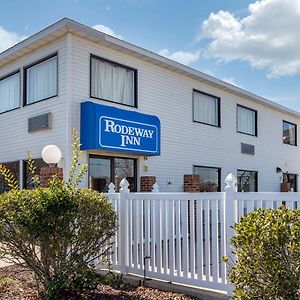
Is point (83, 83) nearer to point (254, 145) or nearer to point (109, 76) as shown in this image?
point (109, 76)

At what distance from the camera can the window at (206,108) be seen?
42.9ft

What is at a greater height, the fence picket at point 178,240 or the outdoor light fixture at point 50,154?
the outdoor light fixture at point 50,154

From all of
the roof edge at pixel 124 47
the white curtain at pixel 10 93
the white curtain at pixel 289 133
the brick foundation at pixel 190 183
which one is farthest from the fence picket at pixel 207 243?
the white curtain at pixel 289 133

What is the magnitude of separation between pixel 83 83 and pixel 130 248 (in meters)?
4.78

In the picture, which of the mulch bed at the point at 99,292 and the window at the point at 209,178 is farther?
the window at the point at 209,178

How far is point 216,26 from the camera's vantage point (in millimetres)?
11664

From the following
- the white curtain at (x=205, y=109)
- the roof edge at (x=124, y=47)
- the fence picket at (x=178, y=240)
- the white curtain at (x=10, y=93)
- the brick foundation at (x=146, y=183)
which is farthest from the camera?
the white curtain at (x=205, y=109)

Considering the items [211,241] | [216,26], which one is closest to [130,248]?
[211,241]

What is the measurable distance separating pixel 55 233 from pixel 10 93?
7712mm

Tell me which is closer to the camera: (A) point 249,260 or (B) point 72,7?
(A) point 249,260

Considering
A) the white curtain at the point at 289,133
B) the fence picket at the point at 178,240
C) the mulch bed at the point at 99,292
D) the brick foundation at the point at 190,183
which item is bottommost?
the mulch bed at the point at 99,292

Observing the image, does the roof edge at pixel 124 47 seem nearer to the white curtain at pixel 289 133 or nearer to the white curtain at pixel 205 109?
the white curtain at pixel 205 109

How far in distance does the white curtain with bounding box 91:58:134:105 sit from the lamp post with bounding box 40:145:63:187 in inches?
95.1

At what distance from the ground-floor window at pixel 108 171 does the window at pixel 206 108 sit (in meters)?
3.64
